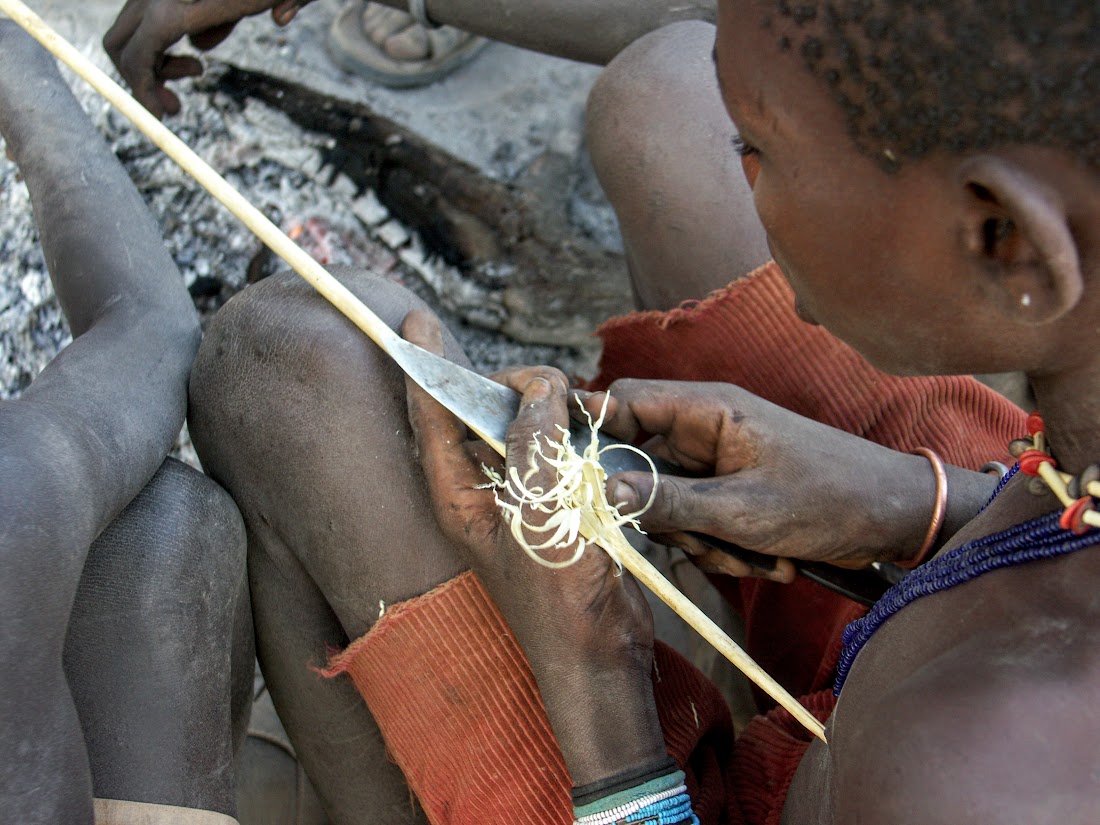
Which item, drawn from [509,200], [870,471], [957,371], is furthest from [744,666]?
[509,200]

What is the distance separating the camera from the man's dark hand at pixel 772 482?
104 centimetres

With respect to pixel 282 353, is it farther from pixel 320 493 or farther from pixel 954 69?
pixel 954 69

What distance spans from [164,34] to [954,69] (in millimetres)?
1330

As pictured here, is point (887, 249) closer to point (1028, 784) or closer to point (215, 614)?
point (1028, 784)

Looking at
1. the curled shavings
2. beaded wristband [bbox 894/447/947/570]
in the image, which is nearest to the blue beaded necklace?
beaded wristband [bbox 894/447/947/570]

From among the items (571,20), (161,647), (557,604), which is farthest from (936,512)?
(571,20)

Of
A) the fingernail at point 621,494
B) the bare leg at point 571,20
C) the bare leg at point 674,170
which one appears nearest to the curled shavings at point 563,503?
the fingernail at point 621,494

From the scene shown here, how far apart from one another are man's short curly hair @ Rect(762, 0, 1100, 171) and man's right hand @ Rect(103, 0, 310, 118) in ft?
3.89

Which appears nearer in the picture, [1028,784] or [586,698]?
[1028,784]

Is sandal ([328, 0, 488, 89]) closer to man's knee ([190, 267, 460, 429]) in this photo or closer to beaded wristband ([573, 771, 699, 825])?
man's knee ([190, 267, 460, 429])

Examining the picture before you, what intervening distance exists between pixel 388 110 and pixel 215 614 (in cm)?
119

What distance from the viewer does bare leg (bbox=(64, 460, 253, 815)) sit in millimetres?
949

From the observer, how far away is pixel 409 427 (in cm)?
108

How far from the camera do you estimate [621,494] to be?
0.98 meters
